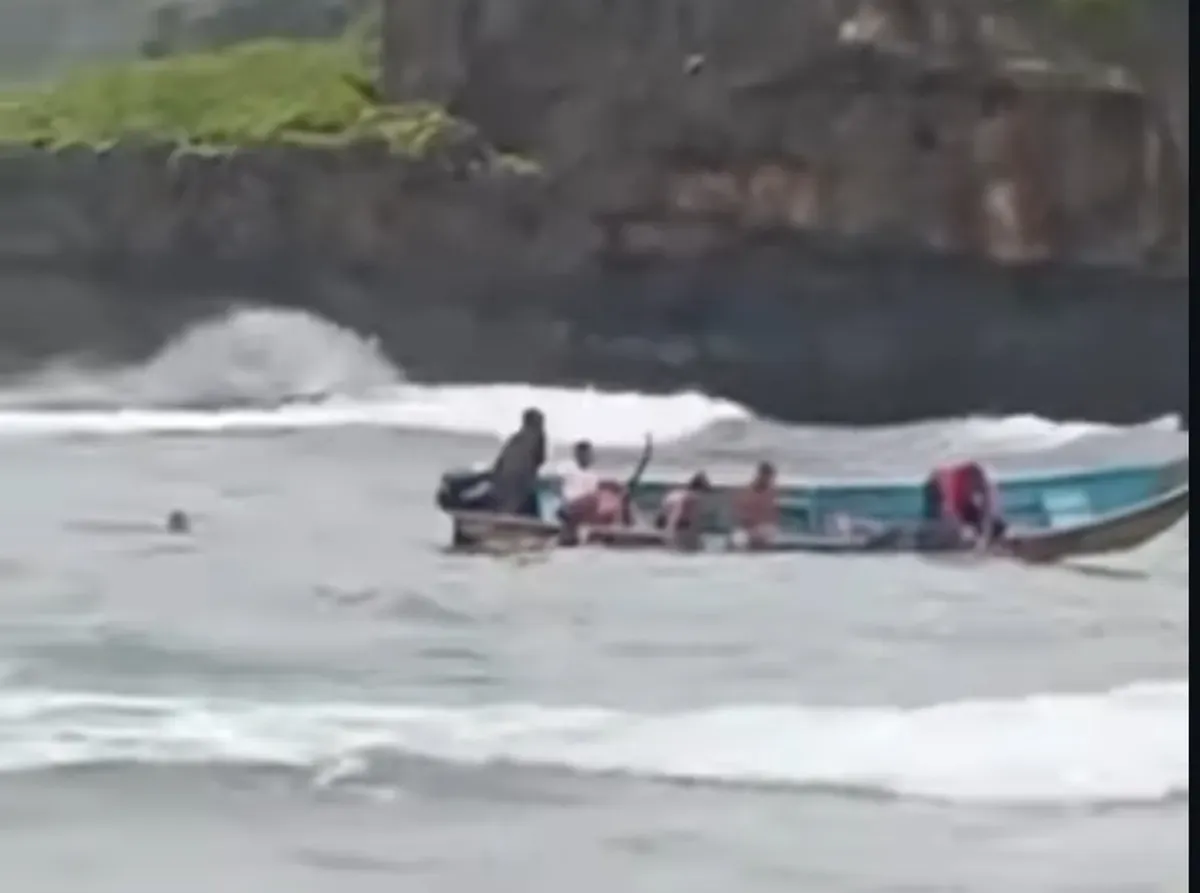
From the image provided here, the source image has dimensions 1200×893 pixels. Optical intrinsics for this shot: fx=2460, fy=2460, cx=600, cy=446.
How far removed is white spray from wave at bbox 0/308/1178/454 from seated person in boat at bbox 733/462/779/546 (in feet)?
0.14

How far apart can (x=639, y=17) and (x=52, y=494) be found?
16.5 inches

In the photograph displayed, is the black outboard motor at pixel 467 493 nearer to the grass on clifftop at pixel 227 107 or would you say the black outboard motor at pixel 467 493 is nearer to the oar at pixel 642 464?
the oar at pixel 642 464

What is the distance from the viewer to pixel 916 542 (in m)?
1.37

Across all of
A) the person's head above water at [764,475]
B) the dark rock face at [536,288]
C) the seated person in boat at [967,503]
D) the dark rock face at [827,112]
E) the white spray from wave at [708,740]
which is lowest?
Answer: the white spray from wave at [708,740]

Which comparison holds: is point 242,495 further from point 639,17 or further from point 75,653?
point 639,17

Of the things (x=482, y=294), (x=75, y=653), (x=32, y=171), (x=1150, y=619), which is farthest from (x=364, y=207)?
(x=1150, y=619)

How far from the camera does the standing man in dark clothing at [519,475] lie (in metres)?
1.37

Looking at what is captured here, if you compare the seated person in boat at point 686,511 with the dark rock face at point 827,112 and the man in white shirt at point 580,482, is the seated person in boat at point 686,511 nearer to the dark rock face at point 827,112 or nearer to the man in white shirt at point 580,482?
the man in white shirt at point 580,482

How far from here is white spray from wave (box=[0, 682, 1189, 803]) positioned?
4.38 feet

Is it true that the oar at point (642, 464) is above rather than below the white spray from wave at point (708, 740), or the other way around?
above

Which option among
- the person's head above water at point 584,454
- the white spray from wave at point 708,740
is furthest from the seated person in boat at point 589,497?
the white spray from wave at point 708,740

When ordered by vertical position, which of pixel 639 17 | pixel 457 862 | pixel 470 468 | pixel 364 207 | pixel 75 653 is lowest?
pixel 457 862

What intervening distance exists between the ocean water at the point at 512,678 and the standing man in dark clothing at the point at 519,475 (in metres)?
0.01

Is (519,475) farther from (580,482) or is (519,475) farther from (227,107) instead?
(227,107)
